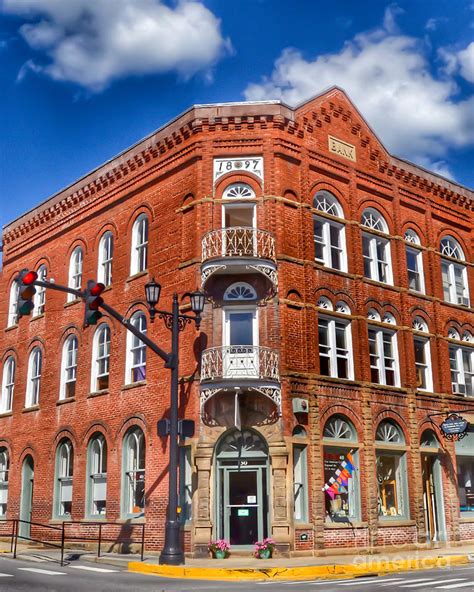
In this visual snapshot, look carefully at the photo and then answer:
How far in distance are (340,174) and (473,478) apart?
11893mm

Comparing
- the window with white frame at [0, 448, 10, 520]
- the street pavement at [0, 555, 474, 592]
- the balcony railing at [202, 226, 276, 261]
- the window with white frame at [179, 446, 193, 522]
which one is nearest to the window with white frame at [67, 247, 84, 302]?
the window with white frame at [0, 448, 10, 520]

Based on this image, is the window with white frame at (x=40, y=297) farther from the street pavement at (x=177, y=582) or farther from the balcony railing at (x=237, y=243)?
the street pavement at (x=177, y=582)

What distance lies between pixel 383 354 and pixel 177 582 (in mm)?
12340

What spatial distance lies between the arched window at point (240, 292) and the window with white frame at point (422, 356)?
730 cm

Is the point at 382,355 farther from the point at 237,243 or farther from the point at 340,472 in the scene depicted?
the point at 237,243

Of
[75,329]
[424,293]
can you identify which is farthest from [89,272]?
[424,293]

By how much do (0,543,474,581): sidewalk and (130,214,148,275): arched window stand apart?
937 cm

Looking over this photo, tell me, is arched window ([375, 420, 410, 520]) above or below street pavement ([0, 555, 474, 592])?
above

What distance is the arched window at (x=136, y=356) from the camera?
24703 mm

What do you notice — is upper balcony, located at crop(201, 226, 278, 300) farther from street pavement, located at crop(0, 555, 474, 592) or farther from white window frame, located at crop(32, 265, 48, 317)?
white window frame, located at crop(32, 265, 48, 317)

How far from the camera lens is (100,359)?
2666cm

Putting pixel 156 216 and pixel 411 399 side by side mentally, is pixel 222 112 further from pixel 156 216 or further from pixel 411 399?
pixel 411 399

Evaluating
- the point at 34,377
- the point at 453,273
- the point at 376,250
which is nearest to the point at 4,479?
the point at 34,377

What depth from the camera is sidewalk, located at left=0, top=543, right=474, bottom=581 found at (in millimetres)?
16781
